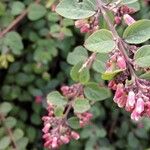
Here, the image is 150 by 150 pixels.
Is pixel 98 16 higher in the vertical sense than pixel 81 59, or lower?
higher

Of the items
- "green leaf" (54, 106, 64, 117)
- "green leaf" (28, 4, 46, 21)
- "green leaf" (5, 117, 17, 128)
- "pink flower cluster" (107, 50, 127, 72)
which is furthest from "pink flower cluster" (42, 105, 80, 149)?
"green leaf" (28, 4, 46, 21)

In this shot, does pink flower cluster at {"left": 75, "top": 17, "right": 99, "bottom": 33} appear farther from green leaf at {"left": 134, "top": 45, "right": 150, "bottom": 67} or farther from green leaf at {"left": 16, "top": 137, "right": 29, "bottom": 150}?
green leaf at {"left": 16, "top": 137, "right": 29, "bottom": 150}

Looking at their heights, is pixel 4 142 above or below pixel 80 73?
below

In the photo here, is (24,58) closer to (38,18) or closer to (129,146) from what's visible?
(38,18)

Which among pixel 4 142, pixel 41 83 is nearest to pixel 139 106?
pixel 4 142

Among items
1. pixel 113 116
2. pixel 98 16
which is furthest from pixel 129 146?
pixel 98 16

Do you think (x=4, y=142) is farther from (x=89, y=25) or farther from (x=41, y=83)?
(x=89, y=25)
